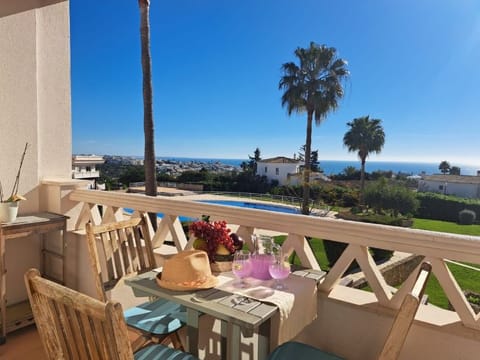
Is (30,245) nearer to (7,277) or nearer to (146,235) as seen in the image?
(7,277)

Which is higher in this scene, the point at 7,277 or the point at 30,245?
the point at 30,245

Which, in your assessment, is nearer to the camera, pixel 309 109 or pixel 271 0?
pixel 309 109

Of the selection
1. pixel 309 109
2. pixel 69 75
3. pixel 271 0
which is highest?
pixel 271 0

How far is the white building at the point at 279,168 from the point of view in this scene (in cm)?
1911

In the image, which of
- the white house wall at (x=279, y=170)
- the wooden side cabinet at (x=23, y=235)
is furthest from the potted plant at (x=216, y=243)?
the white house wall at (x=279, y=170)

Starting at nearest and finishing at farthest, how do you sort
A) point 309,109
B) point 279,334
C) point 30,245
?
point 279,334, point 30,245, point 309,109

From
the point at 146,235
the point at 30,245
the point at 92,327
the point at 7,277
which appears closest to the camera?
the point at 92,327

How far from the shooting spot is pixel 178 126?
28.3 metres

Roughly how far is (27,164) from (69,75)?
896mm

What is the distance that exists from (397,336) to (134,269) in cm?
145

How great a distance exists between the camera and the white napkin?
1.21 m

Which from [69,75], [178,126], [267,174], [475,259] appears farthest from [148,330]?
[178,126]

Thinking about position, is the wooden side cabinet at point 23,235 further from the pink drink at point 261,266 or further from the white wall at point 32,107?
the pink drink at point 261,266

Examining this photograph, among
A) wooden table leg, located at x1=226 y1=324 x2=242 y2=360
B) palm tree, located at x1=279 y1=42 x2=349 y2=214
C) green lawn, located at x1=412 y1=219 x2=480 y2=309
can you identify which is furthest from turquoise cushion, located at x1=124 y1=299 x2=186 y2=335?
palm tree, located at x1=279 y1=42 x2=349 y2=214
